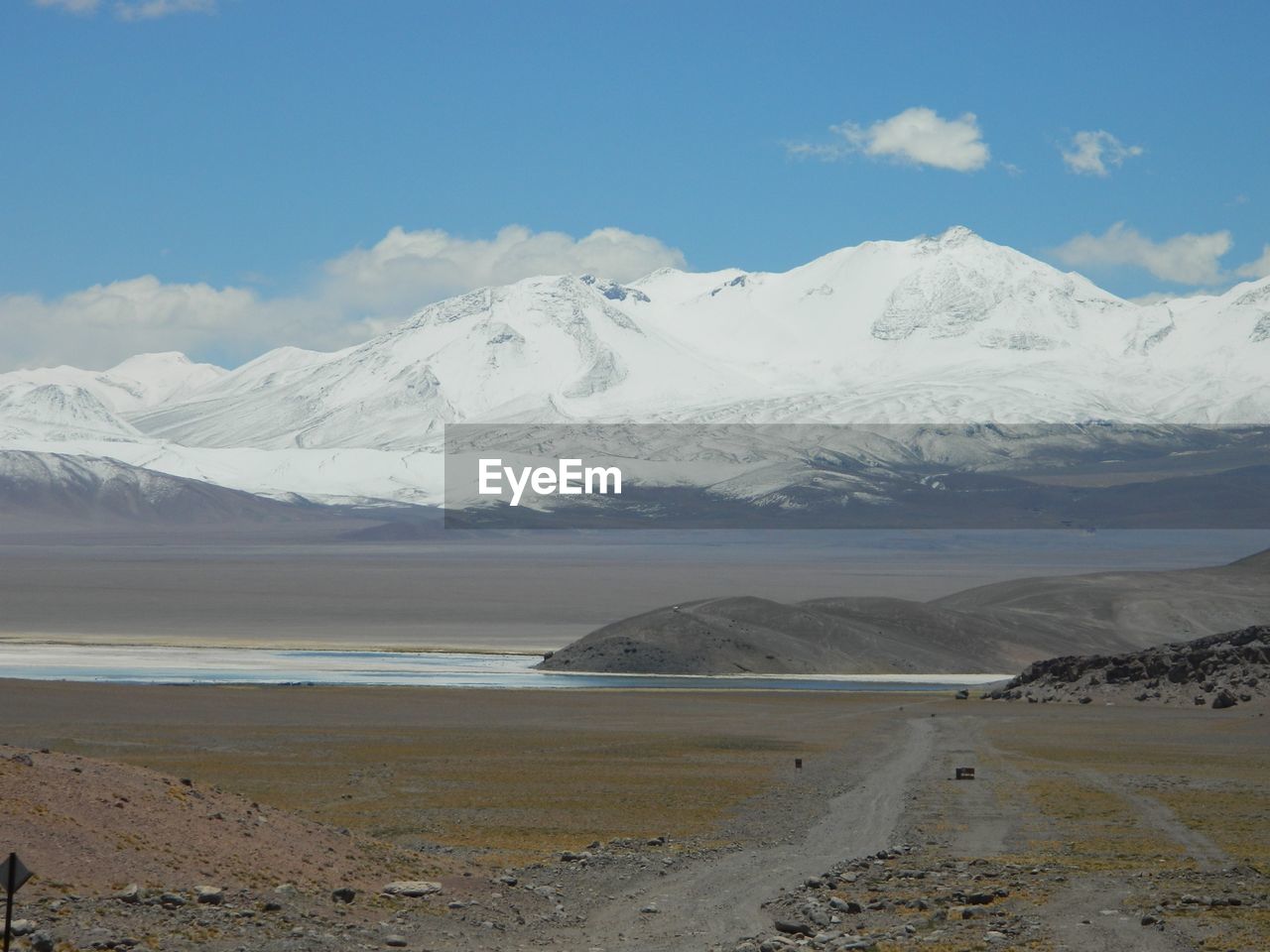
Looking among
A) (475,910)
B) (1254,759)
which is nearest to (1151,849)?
(475,910)

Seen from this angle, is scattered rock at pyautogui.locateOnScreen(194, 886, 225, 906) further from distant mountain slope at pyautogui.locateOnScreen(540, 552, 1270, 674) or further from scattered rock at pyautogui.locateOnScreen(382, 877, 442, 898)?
distant mountain slope at pyautogui.locateOnScreen(540, 552, 1270, 674)

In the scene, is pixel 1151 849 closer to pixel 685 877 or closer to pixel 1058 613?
pixel 685 877

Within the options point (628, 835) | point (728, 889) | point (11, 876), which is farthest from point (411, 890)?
point (628, 835)

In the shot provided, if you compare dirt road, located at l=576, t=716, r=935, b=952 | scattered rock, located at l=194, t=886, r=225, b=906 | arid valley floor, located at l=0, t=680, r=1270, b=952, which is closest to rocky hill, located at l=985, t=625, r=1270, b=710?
arid valley floor, located at l=0, t=680, r=1270, b=952

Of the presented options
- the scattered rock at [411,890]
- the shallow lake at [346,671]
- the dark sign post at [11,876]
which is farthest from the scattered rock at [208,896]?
the shallow lake at [346,671]

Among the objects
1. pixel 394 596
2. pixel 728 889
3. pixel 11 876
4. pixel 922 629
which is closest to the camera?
pixel 11 876

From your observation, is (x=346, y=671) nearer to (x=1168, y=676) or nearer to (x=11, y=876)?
(x=1168, y=676)
